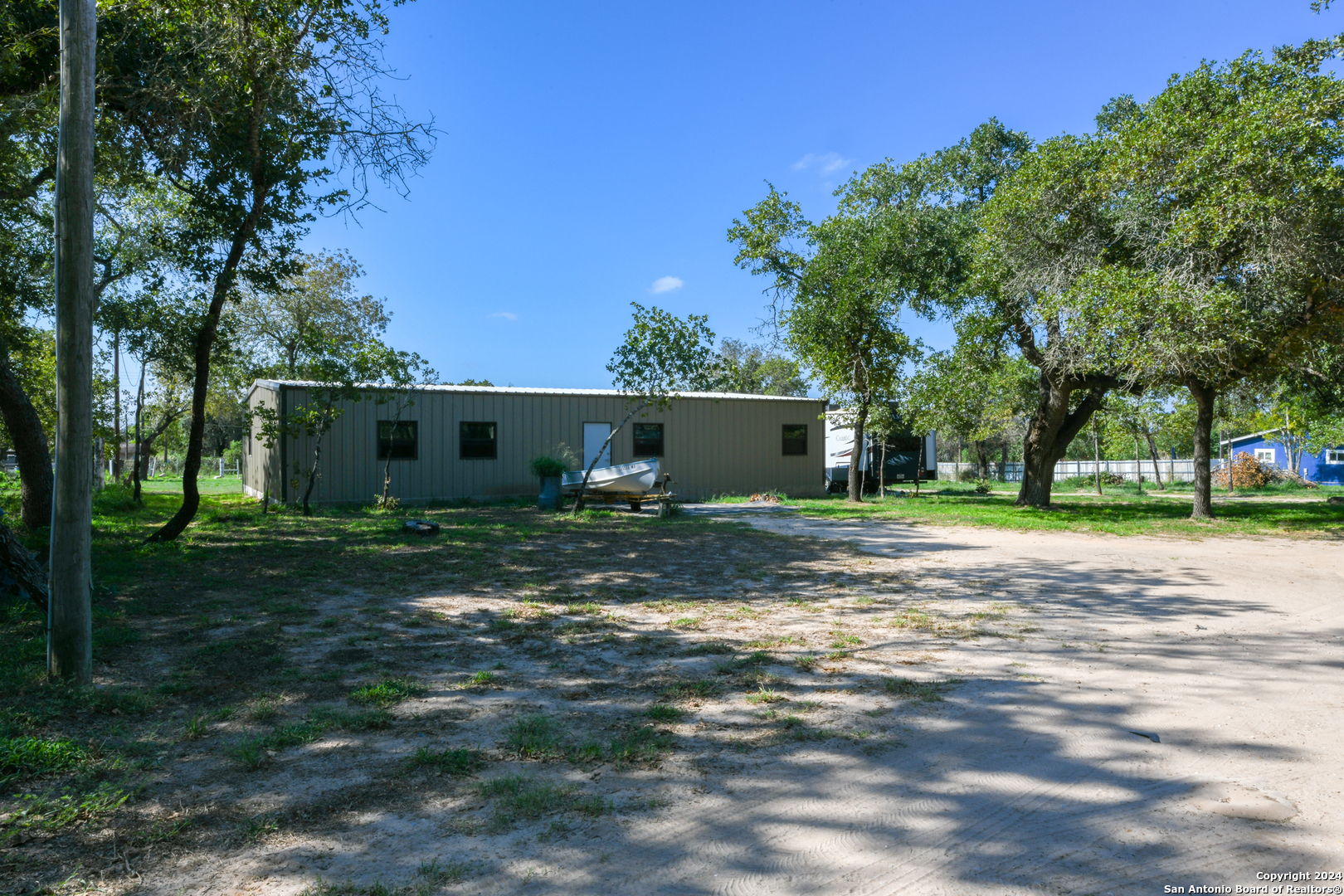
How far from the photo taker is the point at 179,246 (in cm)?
1005

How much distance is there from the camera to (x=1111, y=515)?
1470 centimetres

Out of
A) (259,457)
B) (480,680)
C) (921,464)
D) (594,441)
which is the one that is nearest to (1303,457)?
(921,464)

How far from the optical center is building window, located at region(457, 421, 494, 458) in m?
17.5

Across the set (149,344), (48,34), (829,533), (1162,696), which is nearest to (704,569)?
(829,533)

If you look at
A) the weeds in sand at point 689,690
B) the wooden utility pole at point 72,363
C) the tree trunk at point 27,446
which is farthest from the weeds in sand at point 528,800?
the tree trunk at point 27,446

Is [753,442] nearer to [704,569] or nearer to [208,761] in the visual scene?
[704,569]

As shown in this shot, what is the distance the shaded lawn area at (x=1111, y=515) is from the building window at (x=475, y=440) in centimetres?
766

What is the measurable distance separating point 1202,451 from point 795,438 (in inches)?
380


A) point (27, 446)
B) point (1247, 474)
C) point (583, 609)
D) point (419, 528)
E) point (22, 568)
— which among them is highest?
point (27, 446)

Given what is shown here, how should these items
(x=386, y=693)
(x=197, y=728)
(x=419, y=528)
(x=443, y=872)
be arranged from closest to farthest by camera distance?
(x=443, y=872)
(x=197, y=728)
(x=386, y=693)
(x=419, y=528)

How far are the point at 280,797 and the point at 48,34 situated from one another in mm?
8009

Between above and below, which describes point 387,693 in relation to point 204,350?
below

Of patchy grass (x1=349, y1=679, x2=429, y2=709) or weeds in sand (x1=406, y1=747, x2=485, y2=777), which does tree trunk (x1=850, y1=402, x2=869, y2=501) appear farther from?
weeds in sand (x1=406, y1=747, x2=485, y2=777)

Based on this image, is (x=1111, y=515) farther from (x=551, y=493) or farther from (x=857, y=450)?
(x=551, y=493)
